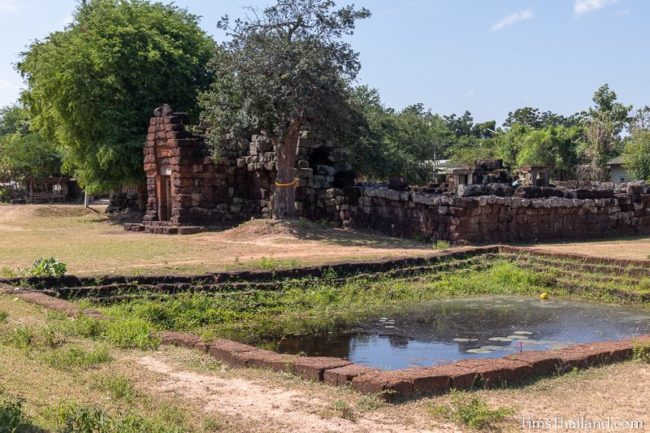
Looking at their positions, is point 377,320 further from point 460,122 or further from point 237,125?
point 460,122

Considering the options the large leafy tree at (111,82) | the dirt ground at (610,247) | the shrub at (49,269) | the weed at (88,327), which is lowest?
the weed at (88,327)

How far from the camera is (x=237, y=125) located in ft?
66.8

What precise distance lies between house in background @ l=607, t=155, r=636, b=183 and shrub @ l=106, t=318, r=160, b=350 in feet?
146

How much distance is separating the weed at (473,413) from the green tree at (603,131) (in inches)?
1797

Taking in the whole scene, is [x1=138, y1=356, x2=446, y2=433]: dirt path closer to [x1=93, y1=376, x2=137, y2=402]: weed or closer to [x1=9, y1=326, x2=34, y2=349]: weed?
[x1=93, y1=376, x2=137, y2=402]: weed

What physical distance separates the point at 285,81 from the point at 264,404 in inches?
591

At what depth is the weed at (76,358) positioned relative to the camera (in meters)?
6.36

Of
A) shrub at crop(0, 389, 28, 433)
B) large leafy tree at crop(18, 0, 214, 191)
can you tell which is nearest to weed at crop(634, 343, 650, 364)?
shrub at crop(0, 389, 28, 433)

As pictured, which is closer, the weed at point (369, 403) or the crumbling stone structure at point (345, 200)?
the weed at point (369, 403)

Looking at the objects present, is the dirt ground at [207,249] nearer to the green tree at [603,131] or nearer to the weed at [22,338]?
the weed at [22,338]

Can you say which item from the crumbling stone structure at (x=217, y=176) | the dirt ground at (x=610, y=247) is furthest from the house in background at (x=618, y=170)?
the crumbling stone structure at (x=217, y=176)

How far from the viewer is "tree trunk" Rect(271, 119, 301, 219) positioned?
2098cm

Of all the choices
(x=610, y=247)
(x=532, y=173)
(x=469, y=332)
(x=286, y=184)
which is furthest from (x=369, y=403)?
(x=532, y=173)

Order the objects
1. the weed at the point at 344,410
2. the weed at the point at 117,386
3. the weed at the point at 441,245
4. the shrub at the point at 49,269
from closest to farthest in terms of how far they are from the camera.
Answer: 1. the weed at the point at 344,410
2. the weed at the point at 117,386
3. the shrub at the point at 49,269
4. the weed at the point at 441,245
